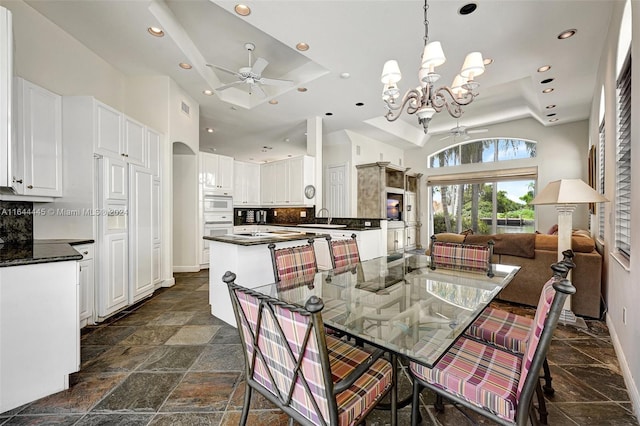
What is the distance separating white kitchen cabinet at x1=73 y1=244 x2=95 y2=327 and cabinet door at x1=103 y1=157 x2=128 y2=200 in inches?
23.0

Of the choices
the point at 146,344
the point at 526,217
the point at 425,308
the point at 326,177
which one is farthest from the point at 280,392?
the point at 526,217

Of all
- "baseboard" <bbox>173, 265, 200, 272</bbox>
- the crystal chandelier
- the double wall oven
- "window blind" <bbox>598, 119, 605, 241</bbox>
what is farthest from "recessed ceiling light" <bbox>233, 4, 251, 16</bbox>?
"window blind" <bbox>598, 119, 605, 241</bbox>

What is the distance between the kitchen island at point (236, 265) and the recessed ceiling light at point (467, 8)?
8.97 ft

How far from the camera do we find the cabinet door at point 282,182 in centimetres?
592

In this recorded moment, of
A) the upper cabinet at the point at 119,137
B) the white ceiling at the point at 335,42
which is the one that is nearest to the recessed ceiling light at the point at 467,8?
the white ceiling at the point at 335,42

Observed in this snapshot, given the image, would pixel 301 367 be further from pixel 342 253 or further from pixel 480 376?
pixel 342 253

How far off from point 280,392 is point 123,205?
2972 mm

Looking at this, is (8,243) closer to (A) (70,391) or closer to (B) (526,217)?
(A) (70,391)

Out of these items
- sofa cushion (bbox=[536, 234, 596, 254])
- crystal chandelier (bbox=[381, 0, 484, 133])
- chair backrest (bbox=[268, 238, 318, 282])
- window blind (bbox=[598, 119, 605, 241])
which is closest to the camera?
chair backrest (bbox=[268, 238, 318, 282])

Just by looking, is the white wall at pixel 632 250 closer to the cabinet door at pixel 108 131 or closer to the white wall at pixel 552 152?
the white wall at pixel 552 152

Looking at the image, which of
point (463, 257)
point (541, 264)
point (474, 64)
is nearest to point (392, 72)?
point (474, 64)

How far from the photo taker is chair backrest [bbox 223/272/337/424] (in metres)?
0.90

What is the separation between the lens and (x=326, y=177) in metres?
6.93

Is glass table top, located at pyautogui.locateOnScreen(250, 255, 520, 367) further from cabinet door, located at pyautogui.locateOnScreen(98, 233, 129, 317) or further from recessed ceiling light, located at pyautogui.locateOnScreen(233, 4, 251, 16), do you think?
recessed ceiling light, located at pyautogui.locateOnScreen(233, 4, 251, 16)
